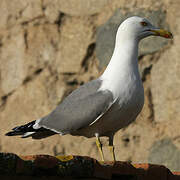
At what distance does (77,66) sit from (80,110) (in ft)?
4.18

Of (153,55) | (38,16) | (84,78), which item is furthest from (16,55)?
(153,55)

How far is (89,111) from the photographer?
3.14 m

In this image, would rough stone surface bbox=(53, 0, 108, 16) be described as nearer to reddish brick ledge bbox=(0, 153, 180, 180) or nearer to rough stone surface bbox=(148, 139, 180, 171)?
rough stone surface bbox=(148, 139, 180, 171)

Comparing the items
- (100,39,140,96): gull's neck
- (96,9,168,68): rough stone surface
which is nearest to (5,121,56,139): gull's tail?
(100,39,140,96): gull's neck

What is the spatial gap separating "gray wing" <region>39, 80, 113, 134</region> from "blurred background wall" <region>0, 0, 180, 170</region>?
3.25ft

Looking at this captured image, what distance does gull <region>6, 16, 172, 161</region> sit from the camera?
304 centimetres

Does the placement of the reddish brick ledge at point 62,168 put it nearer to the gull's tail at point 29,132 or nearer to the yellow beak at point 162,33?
the gull's tail at point 29,132

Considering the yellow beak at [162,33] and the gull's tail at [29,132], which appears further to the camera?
the yellow beak at [162,33]

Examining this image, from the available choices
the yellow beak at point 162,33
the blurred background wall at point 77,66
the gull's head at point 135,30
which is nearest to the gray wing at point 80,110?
the gull's head at point 135,30

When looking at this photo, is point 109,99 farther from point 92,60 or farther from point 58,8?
point 58,8

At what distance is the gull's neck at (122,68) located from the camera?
308 cm

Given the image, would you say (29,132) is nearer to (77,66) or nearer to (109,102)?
(109,102)

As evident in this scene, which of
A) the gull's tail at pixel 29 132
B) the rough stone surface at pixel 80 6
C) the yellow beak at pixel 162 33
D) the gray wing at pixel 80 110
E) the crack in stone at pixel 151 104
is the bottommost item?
the crack in stone at pixel 151 104

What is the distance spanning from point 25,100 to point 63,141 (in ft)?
1.61
